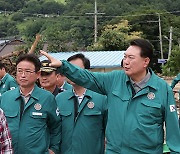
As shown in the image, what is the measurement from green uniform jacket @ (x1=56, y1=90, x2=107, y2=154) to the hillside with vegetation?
34.5ft

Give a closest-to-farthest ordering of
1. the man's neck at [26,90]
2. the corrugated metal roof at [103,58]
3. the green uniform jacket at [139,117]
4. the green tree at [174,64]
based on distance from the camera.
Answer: the green uniform jacket at [139,117]
the man's neck at [26,90]
the corrugated metal roof at [103,58]
the green tree at [174,64]

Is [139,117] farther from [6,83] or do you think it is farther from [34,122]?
[6,83]

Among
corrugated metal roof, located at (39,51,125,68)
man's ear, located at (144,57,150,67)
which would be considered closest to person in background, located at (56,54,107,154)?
man's ear, located at (144,57,150,67)

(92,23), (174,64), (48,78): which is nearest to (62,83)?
(48,78)

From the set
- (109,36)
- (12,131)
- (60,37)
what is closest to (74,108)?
(12,131)

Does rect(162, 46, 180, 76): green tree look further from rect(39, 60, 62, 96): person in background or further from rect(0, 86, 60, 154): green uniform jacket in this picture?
rect(0, 86, 60, 154): green uniform jacket

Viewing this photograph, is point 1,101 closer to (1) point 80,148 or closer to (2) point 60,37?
(1) point 80,148

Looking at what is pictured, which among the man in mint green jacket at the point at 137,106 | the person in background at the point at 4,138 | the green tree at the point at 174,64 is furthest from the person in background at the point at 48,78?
the green tree at the point at 174,64

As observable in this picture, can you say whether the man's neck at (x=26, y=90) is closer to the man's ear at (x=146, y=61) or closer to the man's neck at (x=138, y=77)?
the man's neck at (x=138, y=77)

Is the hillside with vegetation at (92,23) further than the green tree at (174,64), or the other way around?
the hillside with vegetation at (92,23)

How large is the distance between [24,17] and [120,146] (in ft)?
256

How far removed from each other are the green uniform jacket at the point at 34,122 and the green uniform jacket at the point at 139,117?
52 centimetres

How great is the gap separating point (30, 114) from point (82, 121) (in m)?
0.55

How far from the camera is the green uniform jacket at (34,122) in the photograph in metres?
3.86
